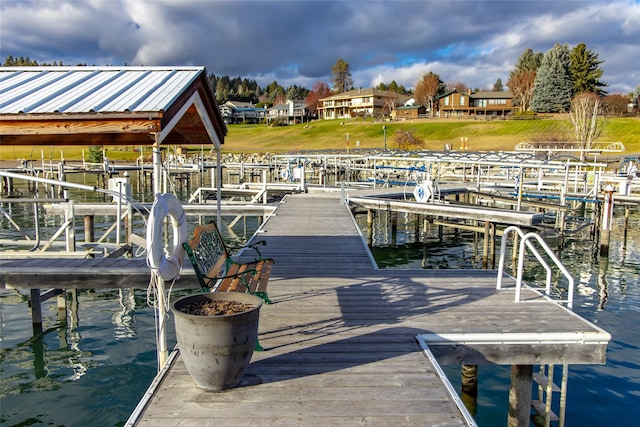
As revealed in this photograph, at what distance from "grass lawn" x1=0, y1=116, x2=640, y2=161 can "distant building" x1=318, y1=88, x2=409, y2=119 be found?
9120 millimetres

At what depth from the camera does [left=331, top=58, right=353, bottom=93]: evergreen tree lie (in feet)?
472

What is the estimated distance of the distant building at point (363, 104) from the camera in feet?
390

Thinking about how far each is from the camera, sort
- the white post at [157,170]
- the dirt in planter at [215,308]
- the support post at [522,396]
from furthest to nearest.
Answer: the support post at [522,396] < the white post at [157,170] < the dirt in planter at [215,308]

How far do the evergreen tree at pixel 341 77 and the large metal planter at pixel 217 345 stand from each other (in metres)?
143

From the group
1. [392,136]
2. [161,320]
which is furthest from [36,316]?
[392,136]

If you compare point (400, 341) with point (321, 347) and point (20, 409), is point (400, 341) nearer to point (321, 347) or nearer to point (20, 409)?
point (321, 347)

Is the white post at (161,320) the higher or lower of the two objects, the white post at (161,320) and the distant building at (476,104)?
the lower

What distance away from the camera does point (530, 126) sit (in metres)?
83.5

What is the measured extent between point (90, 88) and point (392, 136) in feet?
279

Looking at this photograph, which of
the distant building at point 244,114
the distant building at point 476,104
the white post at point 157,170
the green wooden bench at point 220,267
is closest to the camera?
the white post at point 157,170

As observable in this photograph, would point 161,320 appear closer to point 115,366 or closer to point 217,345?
point 217,345

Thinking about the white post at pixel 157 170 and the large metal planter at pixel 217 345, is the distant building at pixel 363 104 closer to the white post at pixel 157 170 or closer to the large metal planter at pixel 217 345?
the white post at pixel 157 170

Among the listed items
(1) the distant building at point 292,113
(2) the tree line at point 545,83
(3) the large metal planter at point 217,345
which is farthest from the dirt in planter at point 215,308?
(1) the distant building at point 292,113

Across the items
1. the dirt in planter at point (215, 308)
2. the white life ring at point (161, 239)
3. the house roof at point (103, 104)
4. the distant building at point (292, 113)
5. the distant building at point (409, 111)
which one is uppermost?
the distant building at point (292, 113)
